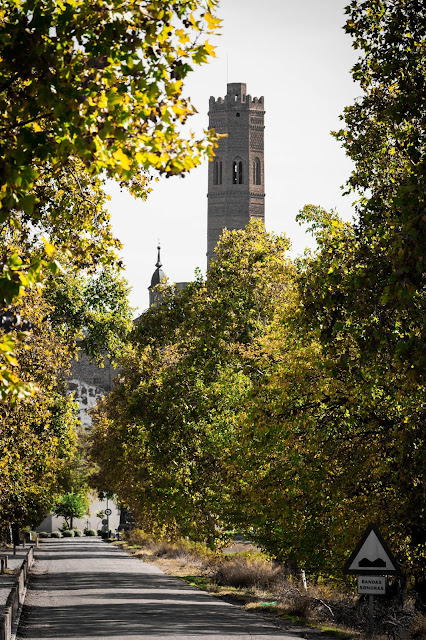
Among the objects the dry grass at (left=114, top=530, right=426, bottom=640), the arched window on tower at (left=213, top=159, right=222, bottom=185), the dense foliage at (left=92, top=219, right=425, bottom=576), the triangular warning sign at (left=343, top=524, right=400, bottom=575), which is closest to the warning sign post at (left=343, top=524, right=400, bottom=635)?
the triangular warning sign at (left=343, top=524, right=400, bottom=575)

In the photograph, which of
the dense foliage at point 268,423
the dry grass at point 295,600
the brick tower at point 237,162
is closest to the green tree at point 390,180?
the dense foliage at point 268,423

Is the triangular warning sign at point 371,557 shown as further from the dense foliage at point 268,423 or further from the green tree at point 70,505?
the green tree at point 70,505

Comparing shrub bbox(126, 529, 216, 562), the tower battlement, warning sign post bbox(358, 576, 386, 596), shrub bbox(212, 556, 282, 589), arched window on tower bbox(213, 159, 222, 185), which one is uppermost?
the tower battlement

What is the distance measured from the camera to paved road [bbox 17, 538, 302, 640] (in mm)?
17703

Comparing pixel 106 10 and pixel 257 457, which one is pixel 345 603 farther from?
pixel 106 10

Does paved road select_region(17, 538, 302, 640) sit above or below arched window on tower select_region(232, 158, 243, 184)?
below

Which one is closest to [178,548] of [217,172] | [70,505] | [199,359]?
[199,359]

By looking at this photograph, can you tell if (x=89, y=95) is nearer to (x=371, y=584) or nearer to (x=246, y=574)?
(x=371, y=584)

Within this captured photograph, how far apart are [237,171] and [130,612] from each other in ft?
379

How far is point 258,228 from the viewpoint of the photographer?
126ft

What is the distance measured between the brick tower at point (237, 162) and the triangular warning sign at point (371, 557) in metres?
118

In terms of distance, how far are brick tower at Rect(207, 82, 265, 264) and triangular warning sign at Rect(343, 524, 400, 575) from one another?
118218 millimetres

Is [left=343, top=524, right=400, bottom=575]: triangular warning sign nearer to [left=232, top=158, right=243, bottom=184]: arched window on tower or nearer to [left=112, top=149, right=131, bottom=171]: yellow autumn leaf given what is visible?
[left=112, top=149, right=131, bottom=171]: yellow autumn leaf

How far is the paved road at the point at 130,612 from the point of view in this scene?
1770 cm
